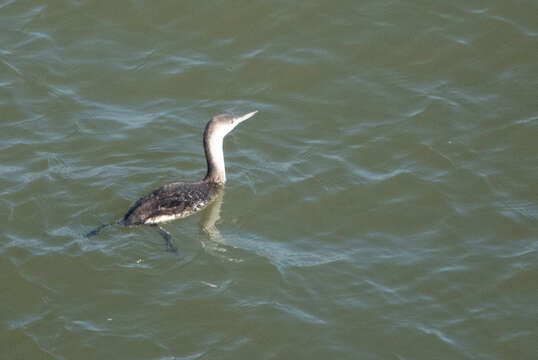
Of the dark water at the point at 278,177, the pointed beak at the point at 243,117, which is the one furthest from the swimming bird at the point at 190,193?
the dark water at the point at 278,177

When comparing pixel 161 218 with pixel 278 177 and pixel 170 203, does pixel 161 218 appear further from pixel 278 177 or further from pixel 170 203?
pixel 278 177

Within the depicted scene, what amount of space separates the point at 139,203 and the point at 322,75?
3.62 m

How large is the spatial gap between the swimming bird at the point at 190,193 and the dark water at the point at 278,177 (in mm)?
143

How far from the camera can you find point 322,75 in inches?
425

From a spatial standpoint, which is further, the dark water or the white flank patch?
the white flank patch

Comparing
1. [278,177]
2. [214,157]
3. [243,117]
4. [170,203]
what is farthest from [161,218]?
[243,117]

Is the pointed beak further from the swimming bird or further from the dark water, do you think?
the dark water

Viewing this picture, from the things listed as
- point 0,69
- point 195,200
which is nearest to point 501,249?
point 195,200

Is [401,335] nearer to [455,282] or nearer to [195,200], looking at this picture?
[455,282]

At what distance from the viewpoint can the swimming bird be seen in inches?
331

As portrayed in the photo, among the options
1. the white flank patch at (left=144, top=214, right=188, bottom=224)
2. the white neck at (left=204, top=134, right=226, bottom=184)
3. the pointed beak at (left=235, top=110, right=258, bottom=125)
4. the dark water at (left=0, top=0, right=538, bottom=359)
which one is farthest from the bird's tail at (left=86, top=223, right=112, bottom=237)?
the pointed beak at (left=235, top=110, right=258, bottom=125)

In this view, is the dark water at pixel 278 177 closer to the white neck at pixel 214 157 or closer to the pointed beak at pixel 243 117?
the white neck at pixel 214 157

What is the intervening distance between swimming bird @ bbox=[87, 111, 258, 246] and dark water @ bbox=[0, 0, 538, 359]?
143 millimetres

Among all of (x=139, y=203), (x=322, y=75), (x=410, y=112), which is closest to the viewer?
(x=139, y=203)
